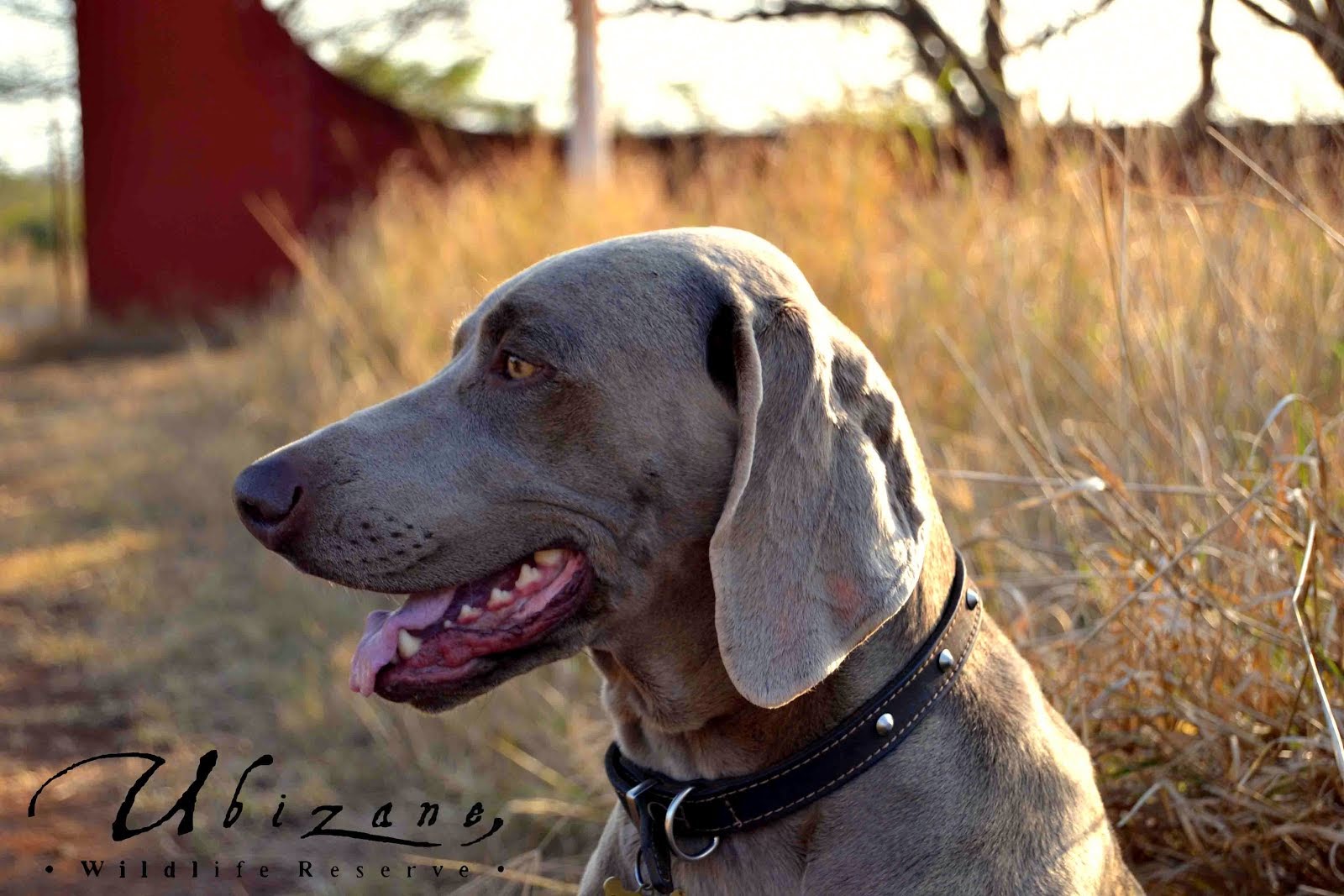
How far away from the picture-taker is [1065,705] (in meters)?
2.87

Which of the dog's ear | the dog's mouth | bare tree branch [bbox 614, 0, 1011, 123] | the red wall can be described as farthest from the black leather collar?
the red wall

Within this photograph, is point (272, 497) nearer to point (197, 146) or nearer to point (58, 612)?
point (58, 612)

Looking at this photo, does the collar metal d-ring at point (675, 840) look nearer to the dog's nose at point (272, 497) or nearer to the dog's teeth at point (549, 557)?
the dog's teeth at point (549, 557)

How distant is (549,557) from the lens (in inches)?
85.2

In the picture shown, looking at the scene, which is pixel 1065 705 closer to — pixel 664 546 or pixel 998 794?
pixel 998 794

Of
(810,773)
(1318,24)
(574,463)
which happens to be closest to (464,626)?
(574,463)

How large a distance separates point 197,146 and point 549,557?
12331 millimetres

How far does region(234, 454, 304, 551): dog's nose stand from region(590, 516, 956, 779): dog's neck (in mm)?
537

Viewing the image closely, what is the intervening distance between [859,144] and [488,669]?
452 centimetres

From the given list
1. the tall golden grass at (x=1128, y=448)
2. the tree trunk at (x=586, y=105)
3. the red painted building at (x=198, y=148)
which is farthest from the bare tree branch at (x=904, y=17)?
the red painted building at (x=198, y=148)

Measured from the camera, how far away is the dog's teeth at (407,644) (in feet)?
6.95

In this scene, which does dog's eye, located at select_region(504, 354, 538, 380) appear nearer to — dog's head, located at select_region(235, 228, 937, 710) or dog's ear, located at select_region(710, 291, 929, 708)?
dog's head, located at select_region(235, 228, 937, 710)

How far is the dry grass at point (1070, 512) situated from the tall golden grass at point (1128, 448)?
0.04 feet

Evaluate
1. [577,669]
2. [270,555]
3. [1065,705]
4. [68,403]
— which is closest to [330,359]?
[270,555]
